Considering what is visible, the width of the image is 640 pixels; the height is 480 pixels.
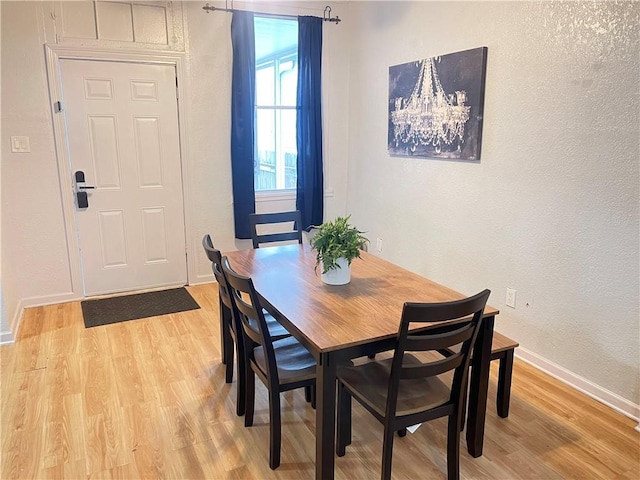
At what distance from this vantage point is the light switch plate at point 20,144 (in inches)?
140

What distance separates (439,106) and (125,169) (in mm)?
2607

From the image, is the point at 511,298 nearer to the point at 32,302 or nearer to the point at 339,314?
the point at 339,314

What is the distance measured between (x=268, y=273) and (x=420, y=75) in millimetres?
2145

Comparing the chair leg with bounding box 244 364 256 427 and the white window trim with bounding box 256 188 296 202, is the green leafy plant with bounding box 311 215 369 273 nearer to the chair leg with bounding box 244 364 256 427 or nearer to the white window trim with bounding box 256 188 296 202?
the chair leg with bounding box 244 364 256 427

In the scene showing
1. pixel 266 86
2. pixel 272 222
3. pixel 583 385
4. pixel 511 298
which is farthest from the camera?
pixel 266 86

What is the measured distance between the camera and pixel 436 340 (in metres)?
1.67

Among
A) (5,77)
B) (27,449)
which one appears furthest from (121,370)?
(5,77)

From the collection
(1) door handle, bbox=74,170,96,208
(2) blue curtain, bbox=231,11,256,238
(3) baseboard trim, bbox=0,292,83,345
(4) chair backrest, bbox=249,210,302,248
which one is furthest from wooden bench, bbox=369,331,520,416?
(1) door handle, bbox=74,170,96,208

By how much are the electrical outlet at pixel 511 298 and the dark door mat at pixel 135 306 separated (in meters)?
2.39

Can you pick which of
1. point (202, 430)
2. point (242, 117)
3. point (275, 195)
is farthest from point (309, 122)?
point (202, 430)

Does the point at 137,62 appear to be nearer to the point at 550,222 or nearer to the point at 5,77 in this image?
the point at 5,77

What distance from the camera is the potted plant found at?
7.23 ft

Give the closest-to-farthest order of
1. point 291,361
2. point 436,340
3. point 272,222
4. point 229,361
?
point 436,340 → point 291,361 → point 229,361 → point 272,222

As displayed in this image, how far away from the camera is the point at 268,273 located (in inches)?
97.6
